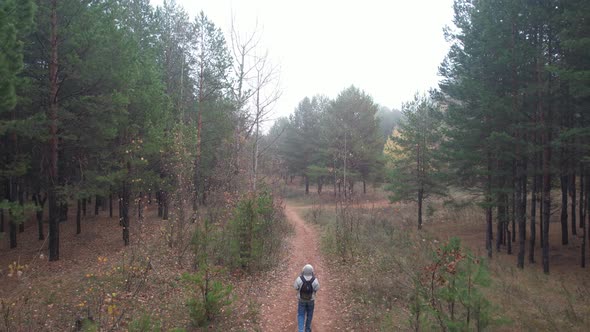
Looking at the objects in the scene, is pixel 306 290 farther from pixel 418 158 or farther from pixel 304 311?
pixel 418 158

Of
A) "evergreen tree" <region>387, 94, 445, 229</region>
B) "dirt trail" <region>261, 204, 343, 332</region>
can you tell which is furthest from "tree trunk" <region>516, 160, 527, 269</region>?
"dirt trail" <region>261, 204, 343, 332</region>

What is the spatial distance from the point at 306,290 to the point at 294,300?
3172 millimetres

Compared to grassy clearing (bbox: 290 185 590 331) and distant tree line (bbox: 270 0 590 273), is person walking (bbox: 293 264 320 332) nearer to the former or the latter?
grassy clearing (bbox: 290 185 590 331)

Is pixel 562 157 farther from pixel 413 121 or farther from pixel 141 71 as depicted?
pixel 141 71

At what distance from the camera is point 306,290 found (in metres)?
7.06

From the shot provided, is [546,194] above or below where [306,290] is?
above

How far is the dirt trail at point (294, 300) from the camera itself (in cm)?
837

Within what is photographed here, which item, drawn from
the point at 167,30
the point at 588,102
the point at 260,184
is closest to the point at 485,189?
the point at 588,102

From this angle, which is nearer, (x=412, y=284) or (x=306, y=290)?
(x=306, y=290)

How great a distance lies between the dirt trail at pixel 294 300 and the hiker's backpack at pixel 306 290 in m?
1.49

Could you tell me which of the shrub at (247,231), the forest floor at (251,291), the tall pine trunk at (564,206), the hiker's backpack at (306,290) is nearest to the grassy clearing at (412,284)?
the forest floor at (251,291)

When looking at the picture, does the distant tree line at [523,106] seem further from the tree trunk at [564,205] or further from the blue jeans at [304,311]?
the blue jeans at [304,311]

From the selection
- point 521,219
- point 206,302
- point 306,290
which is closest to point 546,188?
point 521,219

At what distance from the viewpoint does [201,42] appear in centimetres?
2091
